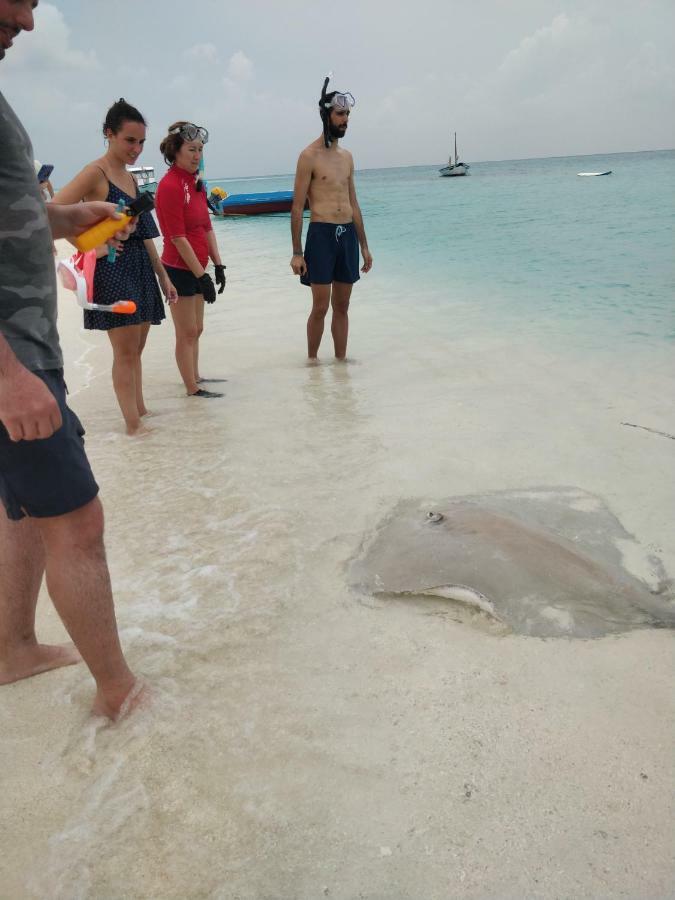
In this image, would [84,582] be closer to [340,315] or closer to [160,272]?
[160,272]

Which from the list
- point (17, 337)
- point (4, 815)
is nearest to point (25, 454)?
point (17, 337)

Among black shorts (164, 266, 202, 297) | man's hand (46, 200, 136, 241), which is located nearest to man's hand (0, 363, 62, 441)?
man's hand (46, 200, 136, 241)

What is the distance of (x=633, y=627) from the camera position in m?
2.44

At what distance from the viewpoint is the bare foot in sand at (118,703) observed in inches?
83.9

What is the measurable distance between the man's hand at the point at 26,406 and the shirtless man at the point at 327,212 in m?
4.74

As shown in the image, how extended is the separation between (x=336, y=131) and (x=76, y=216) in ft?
15.0

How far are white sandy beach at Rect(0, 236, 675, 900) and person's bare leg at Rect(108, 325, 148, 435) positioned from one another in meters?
0.69

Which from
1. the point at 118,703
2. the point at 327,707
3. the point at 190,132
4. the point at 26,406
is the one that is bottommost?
the point at 327,707

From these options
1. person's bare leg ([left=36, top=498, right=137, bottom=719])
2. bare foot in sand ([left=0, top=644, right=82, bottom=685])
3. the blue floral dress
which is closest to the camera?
person's bare leg ([left=36, top=498, right=137, bottom=719])

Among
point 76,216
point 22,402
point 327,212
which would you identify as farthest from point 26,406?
point 327,212

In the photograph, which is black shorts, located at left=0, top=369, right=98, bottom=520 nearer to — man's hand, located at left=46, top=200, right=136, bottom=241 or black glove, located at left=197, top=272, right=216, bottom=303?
man's hand, located at left=46, top=200, right=136, bottom=241

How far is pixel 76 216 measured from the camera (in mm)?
2264

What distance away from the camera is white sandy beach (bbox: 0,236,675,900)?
1.66m

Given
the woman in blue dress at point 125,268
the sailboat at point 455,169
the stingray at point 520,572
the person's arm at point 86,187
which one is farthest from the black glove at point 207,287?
the sailboat at point 455,169
